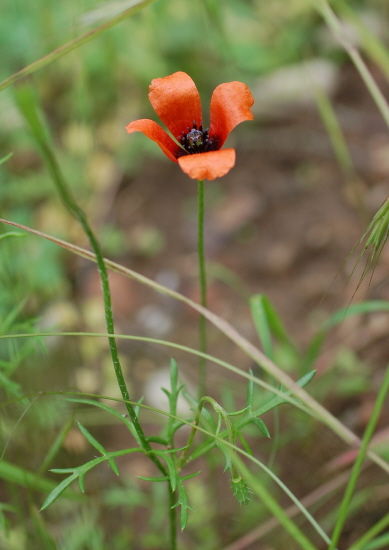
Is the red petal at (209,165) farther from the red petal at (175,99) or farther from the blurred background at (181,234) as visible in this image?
the blurred background at (181,234)

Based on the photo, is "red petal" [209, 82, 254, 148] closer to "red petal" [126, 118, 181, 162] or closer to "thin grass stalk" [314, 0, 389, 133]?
"red petal" [126, 118, 181, 162]

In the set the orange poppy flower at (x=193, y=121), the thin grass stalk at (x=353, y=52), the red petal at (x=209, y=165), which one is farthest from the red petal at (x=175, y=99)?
the thin grass stalk at (x=353, y=52)

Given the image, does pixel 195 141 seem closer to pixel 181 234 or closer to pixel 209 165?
pixel 209 165

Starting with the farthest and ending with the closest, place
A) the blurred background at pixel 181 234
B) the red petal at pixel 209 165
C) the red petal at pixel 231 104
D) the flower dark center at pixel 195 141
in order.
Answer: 1. the blurred background at pixel 181 234
2. the flower dark center at pixel 195 141
3. the red petal at pixel 231 104
4. the red petal at pixel 209 165

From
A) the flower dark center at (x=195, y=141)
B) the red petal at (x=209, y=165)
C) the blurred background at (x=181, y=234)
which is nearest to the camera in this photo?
the red petal at (x=209, y=165)

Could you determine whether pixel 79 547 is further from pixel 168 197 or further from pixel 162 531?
pixel 168 197

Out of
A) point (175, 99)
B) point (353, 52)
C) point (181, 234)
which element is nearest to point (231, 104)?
point (175, 99)

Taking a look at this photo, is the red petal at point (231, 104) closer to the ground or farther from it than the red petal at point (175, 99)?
closer to the ground
